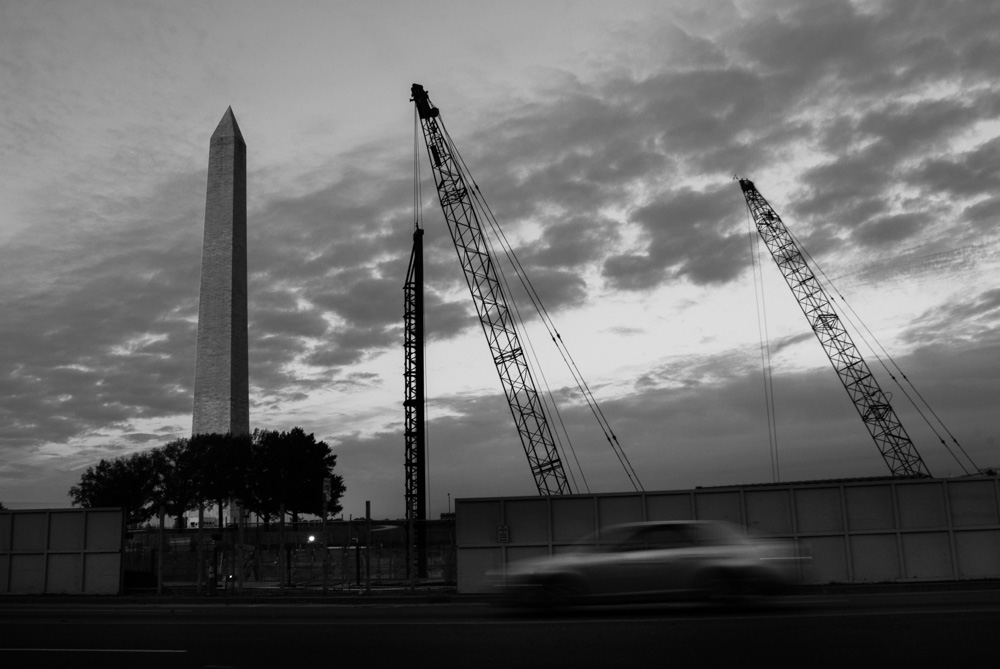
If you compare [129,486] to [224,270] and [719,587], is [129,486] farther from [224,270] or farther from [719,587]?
[719,587]

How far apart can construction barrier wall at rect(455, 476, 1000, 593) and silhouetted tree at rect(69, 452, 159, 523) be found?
245 ft

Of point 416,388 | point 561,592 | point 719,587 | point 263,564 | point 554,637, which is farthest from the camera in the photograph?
point 416,388

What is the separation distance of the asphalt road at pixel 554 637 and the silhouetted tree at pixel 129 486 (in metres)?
80.3

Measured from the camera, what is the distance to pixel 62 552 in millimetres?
30469

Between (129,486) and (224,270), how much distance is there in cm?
3581

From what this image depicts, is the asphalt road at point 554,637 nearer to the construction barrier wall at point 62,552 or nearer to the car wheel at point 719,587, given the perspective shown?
Result: the car wheel at point 719,587

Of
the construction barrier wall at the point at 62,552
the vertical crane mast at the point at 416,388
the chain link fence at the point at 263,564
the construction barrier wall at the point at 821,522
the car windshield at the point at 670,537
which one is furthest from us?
the vertical crane mast at the point at 416,388

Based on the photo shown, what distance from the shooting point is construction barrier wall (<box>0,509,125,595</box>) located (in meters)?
30.0

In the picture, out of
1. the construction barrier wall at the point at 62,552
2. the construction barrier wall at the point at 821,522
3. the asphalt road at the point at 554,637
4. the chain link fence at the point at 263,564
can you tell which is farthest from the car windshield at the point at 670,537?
the construction barrier wall at the point at 62,552

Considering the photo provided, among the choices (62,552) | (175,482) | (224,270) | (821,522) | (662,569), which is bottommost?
(662,569)

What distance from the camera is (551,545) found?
90.2 feet

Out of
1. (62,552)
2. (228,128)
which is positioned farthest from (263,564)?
(228,128)

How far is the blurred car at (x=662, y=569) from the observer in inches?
631

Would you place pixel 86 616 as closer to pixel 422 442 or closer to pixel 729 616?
pixel 729 616
